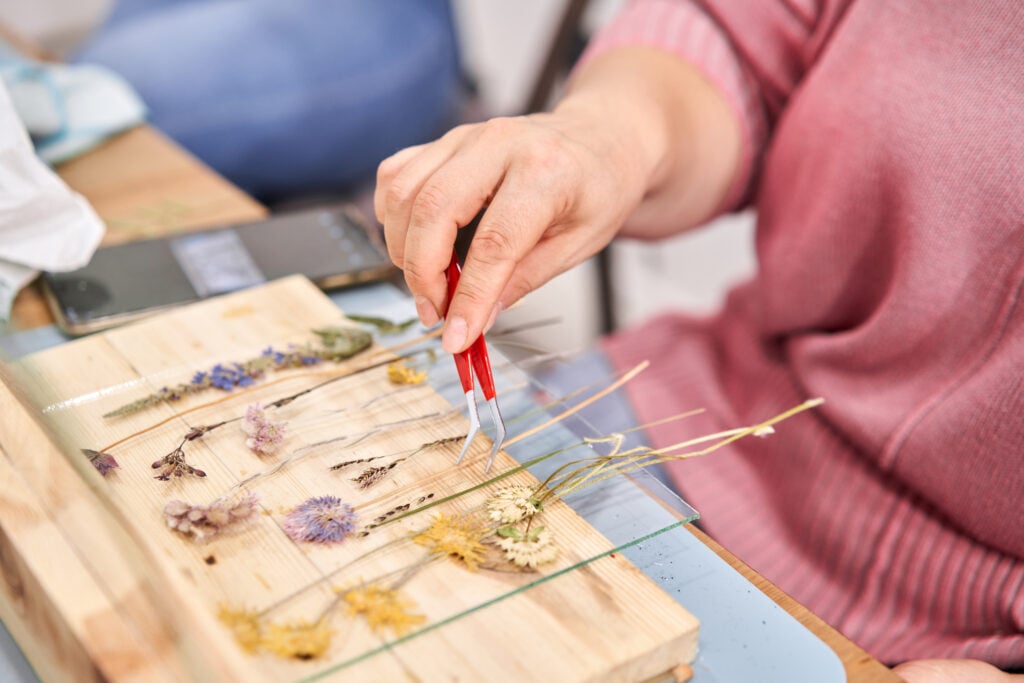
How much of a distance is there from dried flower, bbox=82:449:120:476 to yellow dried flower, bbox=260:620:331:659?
0.15 metres

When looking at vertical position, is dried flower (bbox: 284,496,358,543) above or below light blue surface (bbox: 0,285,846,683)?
above

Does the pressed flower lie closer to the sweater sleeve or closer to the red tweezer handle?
the red tweezer handle

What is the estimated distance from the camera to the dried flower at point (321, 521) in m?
0.47

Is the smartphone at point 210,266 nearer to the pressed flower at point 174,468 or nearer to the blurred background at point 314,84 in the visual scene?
the pressed flower at point 174,468

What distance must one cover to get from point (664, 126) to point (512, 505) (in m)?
0.37

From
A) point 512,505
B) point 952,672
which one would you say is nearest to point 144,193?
point 512,505

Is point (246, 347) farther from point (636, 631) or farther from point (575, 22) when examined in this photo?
point (575, 22)

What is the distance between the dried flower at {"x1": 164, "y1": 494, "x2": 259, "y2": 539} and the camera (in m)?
0.47

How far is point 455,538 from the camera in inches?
18.8

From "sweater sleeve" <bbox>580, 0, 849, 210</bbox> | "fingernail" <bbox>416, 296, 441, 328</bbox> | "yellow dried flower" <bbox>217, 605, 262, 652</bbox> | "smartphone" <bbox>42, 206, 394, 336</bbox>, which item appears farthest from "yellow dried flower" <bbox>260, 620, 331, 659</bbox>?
"sweater sleeve" <bbox>580, 0, 849, 210</bbox>

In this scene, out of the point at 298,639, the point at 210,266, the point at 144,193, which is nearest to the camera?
the point at 298,639

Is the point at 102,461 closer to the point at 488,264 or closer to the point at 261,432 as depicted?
the point at 261,432

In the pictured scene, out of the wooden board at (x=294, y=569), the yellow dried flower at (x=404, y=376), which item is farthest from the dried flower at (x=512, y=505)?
the yellow dried flower at (x=404, y=376)

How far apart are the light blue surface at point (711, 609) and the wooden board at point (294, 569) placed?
0.02 m
